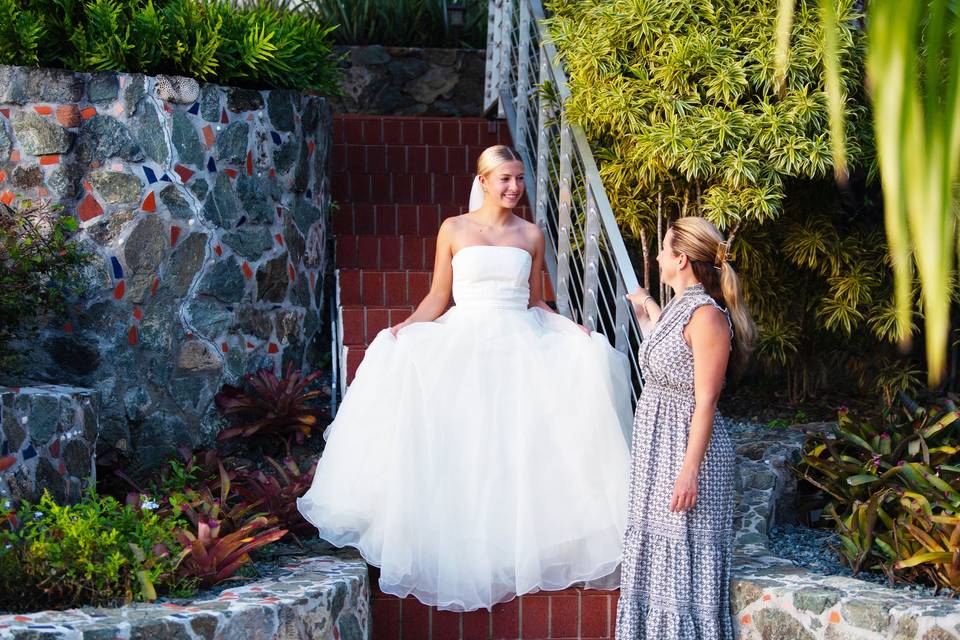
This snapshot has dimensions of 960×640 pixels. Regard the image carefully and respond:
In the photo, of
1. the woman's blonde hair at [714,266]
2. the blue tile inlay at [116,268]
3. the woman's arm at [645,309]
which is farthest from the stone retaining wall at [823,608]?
the blue tile inlay at [116,268]

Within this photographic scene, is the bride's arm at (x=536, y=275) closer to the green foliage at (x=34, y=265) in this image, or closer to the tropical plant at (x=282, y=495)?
the tropical plant at (x=282, y=495)

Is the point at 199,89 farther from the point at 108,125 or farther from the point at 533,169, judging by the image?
the point at 533,169

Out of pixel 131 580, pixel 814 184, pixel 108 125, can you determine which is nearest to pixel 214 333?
pixel 108 125

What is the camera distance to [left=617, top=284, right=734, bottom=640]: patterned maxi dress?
3615 millimetres

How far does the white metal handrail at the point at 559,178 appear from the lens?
5.01 meters

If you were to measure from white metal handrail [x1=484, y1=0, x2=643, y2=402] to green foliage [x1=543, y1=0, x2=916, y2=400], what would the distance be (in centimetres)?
18

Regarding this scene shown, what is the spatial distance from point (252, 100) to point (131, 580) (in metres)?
2.97

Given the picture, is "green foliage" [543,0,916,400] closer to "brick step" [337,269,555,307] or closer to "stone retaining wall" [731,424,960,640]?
"brick step" [337,269,555,307]

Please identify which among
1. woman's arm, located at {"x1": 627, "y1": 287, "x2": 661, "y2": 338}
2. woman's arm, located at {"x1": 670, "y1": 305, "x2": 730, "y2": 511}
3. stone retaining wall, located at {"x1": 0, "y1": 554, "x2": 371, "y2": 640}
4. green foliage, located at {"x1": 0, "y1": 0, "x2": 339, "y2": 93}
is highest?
green foliage, located at {"x1": 0, "y1": 0, "x2": 339, "y2": 93}

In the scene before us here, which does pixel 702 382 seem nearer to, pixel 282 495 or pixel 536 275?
pixel 536 275

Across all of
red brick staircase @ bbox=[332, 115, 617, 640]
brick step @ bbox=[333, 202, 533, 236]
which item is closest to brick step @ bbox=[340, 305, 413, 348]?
red brick staircase @ bbox=[332, 115, 617, 640]

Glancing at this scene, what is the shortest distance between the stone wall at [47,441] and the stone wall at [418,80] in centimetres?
463

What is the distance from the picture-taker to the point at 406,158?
740cm

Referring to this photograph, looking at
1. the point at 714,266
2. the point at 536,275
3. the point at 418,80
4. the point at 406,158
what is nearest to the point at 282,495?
the point at 536,275
